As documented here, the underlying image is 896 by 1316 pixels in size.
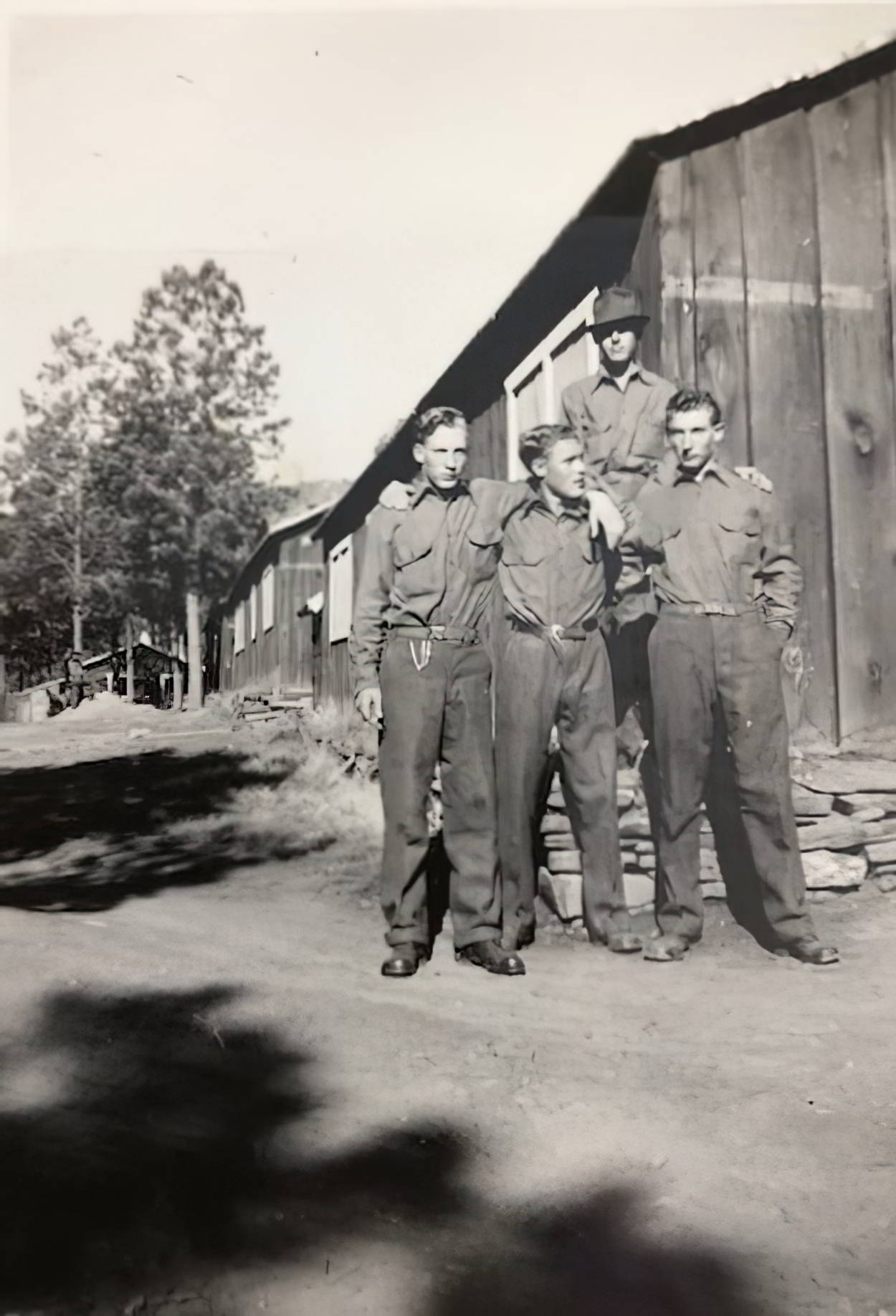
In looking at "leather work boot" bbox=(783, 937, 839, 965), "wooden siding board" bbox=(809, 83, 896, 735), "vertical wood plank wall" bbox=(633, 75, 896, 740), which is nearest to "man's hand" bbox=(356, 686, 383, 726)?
"leather work boot" bbox=(783, 937, 839, 965)

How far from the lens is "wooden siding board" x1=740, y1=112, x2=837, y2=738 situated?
11.6 feet

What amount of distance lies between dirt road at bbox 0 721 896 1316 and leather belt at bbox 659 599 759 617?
1.03m

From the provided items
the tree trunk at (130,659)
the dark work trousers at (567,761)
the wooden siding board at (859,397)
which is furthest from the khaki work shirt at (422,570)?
the wooden siding board at (859,397)

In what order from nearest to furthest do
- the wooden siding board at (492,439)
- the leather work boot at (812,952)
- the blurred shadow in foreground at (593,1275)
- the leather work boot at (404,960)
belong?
the blurred shadow in foreground at (593,1275) < the leather work boot at (404,960) < the leather work boot at (812,952) < the wooden siding board at (492,439)

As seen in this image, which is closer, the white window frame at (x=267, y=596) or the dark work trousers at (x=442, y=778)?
the dark work trousers at (x=442, y=778)

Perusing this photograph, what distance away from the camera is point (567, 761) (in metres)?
3.20

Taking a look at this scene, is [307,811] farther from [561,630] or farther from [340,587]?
[561,630]

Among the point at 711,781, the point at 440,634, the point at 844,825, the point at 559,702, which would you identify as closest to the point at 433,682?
the point at 440,634

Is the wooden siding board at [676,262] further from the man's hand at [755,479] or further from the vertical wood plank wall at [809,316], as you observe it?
the man's hand at [755,479]

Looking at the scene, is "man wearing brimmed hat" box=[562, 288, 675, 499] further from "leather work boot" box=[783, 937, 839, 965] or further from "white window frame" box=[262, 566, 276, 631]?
"leather work boot" box=[783, 937, 839, 965]

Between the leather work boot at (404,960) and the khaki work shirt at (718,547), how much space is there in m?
1.38

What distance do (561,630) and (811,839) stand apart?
1.16 meters

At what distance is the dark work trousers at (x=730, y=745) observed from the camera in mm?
3160

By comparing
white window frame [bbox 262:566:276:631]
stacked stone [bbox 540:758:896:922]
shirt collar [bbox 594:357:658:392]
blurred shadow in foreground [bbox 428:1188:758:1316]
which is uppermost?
shirt collar [bbox 594:357:658:392]
